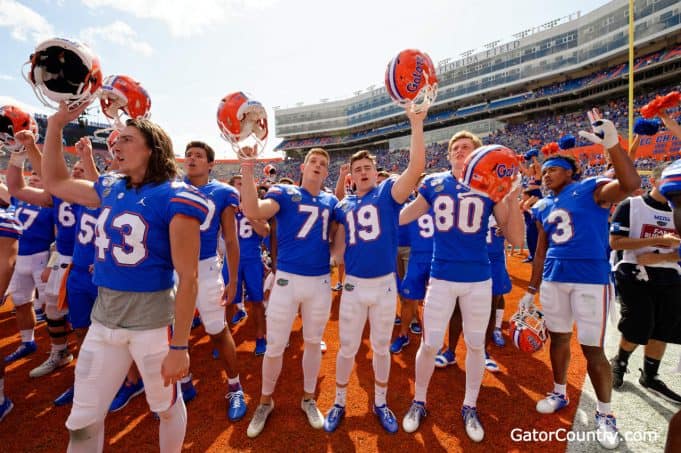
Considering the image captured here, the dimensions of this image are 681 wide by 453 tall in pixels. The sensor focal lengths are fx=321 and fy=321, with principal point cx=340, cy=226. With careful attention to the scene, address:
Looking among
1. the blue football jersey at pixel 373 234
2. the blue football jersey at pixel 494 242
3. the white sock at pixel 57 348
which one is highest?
the blue football jersey at pixel 373 234

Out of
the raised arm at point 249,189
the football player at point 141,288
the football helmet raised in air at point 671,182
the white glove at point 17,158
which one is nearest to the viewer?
the football helmet raised in air at point 671,182

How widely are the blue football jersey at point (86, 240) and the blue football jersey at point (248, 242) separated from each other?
6.15ft

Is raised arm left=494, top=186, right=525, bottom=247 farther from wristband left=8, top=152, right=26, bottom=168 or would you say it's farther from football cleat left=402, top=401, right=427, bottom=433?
wristband left=8, top=152, right=26, bottom=168

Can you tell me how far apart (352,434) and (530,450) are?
1.51 metres

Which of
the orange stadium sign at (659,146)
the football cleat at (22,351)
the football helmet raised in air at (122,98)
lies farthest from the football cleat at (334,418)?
the orange stadium sign at (659,146)

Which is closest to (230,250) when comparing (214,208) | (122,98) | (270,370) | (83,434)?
(214,208)

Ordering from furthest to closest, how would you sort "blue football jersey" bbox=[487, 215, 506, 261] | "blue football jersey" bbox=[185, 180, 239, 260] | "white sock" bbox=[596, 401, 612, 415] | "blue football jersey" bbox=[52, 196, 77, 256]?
"blue football jersey" bbox=[487, 215, 506, 261], "blue football jersey" bbox=[52, 196, 77, 256], "blue football jersey" bbox=[185, 180, 239, 260], "white sock" bbox=[596, 401, 612, 415]

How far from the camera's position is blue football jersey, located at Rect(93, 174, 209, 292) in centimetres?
185

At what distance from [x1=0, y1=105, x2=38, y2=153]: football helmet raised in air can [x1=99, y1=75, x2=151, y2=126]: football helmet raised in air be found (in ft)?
2.11

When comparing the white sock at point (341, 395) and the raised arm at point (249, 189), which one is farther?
the white sock at point (341, 395)

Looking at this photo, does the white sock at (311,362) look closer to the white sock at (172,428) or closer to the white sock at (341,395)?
Result: the white sock at (341,395)

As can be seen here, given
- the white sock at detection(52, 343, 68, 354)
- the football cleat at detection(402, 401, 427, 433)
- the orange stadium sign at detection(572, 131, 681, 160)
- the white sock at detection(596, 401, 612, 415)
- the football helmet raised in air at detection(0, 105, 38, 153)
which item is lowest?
the football cleat at detection(402, 401, 427, 433)

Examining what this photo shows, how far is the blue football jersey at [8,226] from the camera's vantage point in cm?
322

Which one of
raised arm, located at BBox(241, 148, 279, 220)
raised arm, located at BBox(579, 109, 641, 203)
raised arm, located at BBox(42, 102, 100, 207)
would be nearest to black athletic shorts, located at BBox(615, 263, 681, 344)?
raised arm, located at BBox(579, 109, 641, 203)
